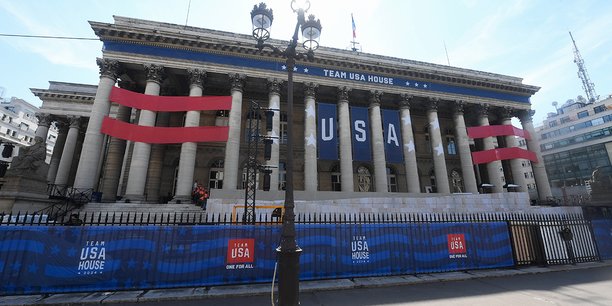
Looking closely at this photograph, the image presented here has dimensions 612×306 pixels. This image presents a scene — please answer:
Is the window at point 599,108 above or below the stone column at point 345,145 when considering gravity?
above

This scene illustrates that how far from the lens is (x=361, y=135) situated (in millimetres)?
21844

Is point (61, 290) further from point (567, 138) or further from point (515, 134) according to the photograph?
point (567, 138)

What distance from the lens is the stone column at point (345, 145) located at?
21250 millimetres

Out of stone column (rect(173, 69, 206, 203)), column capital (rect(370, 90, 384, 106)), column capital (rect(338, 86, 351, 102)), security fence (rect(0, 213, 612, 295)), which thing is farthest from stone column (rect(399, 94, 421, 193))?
stone column (rect(173, 69, 206, 203))

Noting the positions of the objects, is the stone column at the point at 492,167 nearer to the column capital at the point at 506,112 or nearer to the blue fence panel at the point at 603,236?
the column capital at the point at 506,112

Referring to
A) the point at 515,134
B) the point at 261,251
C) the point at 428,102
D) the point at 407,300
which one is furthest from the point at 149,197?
the point at 515,134

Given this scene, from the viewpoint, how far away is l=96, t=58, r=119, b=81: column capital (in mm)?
18984

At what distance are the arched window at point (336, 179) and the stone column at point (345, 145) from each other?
3.88 m

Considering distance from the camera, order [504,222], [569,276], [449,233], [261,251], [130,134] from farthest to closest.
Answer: [130,134] → [504,222] → [449,233] → [569,276] → [261,251]

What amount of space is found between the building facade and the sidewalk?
176 ft

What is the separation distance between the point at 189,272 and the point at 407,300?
5.69m

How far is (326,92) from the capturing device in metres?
24.6

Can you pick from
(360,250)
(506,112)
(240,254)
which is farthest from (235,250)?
(506,112)

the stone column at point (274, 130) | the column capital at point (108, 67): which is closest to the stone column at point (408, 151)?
the stone column at point (274, 130)
